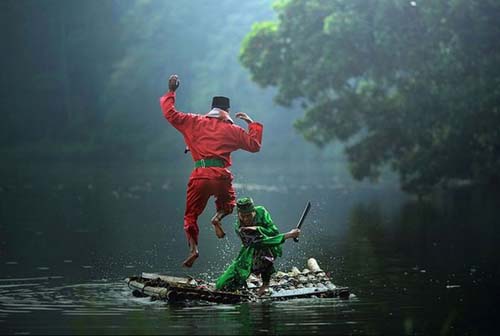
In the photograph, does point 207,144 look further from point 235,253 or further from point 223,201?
point 235,253

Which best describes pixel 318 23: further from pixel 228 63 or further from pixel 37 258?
pixel 228 63

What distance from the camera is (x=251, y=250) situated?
1509 centimetres

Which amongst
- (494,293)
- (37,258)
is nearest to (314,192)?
(37,258)

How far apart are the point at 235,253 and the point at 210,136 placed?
5.99 meters

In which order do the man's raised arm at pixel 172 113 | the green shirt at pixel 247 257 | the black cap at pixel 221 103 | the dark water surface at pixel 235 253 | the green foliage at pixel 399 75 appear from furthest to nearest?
1. the green foliage at pixel 399 75
2. the black cap at pixel 221 103
3. the man's raised arm at pixel 172 113
4. the green shirt at pixel 247 257
5. the dark water surface at pixel 235 253

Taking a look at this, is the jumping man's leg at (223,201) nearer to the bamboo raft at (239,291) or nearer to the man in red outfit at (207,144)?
the man in red outfit at (207,144)

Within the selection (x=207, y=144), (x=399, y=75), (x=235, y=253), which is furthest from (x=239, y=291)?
(x=399, y=75)

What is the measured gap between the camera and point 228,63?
283 feet

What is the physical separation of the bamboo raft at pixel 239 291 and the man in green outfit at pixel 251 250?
16cm

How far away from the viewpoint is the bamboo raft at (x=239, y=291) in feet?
46.9

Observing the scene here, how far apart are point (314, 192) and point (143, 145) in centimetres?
3711

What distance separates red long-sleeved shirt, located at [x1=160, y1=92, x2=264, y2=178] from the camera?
15797mm

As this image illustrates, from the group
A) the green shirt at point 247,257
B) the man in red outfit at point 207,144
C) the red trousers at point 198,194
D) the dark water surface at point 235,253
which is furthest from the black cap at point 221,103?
the dark water surface at point 235,253

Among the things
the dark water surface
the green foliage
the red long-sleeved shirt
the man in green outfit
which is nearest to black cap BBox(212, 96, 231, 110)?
the red long-sleeved shirt
